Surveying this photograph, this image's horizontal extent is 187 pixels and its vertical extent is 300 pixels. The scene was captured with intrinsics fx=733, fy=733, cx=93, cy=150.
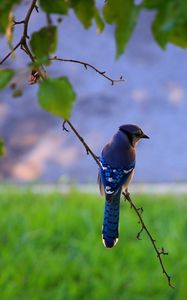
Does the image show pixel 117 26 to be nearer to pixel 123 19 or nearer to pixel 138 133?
pixel 123 19

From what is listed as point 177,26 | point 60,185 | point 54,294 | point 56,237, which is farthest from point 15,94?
point 60,185

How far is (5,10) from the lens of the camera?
1.18 m

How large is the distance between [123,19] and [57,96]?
170 millimetres

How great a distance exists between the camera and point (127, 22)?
1121 millimetres

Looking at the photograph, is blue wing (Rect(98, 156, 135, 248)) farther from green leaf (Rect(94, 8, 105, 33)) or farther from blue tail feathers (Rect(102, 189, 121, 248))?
green leaf (Rect(94, 8, 105, 33))

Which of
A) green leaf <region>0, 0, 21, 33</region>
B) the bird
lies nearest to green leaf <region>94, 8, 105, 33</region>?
the bird

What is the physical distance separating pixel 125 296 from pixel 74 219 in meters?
1.22

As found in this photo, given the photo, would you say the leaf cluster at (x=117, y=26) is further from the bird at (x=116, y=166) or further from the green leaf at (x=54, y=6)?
the bird at (x=116, y=166)

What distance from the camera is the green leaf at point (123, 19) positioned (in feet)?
3.63

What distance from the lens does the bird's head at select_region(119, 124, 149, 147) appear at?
1.54 meters

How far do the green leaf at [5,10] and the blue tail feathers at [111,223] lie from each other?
1.58 ft

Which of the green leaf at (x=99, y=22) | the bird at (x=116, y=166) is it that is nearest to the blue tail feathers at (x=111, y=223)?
the bird at (x=116, y=166)

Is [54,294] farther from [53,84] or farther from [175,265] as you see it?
[53,84]

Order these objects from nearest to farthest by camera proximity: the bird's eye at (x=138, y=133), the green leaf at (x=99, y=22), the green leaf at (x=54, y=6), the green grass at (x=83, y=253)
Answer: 1. the green leaf at (x=54, y=6)
2. the green leaf at (x=99, y=22)
3. the bird's eye at (x=138, y=133)
4. the green grass at (x=83, y=253)
